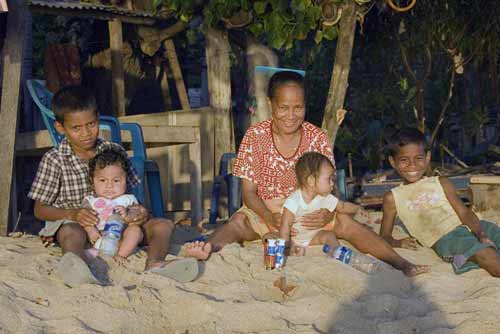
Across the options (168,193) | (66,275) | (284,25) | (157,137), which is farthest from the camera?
(168,193)

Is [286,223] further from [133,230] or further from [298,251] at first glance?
[133,230]

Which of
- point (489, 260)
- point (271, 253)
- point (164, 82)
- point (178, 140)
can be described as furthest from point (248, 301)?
point (164, 82)

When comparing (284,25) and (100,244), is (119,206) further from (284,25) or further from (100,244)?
(284,25)

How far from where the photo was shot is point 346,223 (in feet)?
14.7

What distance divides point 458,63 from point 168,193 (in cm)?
387

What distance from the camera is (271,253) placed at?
389 centimetres

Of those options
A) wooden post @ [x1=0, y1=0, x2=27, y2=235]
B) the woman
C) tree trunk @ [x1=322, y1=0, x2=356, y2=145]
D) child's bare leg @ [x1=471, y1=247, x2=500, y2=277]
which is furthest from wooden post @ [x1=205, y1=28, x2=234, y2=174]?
child's bare leg @ [x1=471, y1=247, x2=500, y2=277]

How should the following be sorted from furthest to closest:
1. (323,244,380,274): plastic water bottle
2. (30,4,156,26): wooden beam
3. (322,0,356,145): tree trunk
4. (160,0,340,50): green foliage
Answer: (30,4,156,26): wooden beam, (160,0,340,50): green foliage, (322,0,356,145): tree trunk, (323,244,380,274): plastic water bottle

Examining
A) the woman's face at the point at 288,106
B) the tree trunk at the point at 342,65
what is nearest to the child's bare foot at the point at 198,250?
the woman's face at the point at 288,106

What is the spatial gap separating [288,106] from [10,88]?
83.9 inches

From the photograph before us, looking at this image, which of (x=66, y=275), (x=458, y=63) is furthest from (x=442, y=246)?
(x=458, y=63)

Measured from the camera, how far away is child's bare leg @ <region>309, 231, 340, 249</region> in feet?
14.5

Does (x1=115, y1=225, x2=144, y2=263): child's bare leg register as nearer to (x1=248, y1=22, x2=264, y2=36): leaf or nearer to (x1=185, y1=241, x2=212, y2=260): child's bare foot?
(x1=185, y1=241, x2=212, y2=260): child's bare foot

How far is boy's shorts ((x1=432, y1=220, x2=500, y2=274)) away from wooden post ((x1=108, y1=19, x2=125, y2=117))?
4486mm
